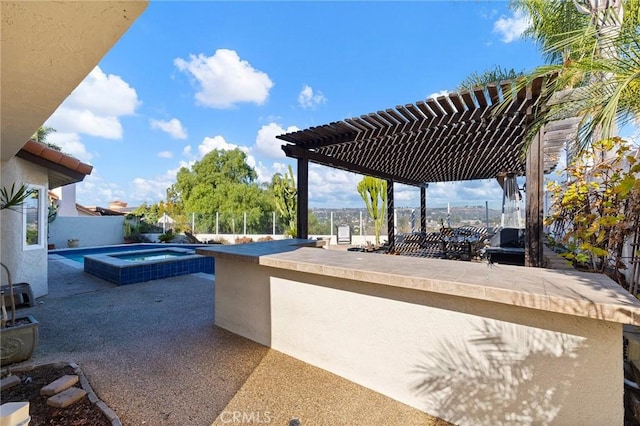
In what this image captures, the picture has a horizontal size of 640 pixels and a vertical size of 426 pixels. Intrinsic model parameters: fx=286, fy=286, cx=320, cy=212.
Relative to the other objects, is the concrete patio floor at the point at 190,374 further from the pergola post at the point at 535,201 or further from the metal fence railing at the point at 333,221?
the metal fence railing at the point at 333,221

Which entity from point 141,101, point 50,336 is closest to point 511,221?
point 50,336

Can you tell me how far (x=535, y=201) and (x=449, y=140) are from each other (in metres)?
2.44

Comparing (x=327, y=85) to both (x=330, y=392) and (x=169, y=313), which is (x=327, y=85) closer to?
(x=169, y=313)

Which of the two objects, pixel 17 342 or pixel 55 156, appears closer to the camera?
pixel 17 342

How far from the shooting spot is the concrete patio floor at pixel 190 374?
93.3 inches

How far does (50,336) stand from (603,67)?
21.8 feet

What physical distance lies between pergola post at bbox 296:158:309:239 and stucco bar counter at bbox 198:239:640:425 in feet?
6.97

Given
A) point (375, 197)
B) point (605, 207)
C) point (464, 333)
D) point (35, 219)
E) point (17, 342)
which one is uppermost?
point (375, 197)

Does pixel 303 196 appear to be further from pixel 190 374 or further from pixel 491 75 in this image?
pixel 491 75

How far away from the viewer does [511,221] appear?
1045 cm

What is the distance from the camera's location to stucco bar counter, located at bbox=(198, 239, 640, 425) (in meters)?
1.79

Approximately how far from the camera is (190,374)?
296cm

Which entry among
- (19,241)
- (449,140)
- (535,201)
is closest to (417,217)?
(449,140)

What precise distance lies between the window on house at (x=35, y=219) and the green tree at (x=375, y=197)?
1061cm
